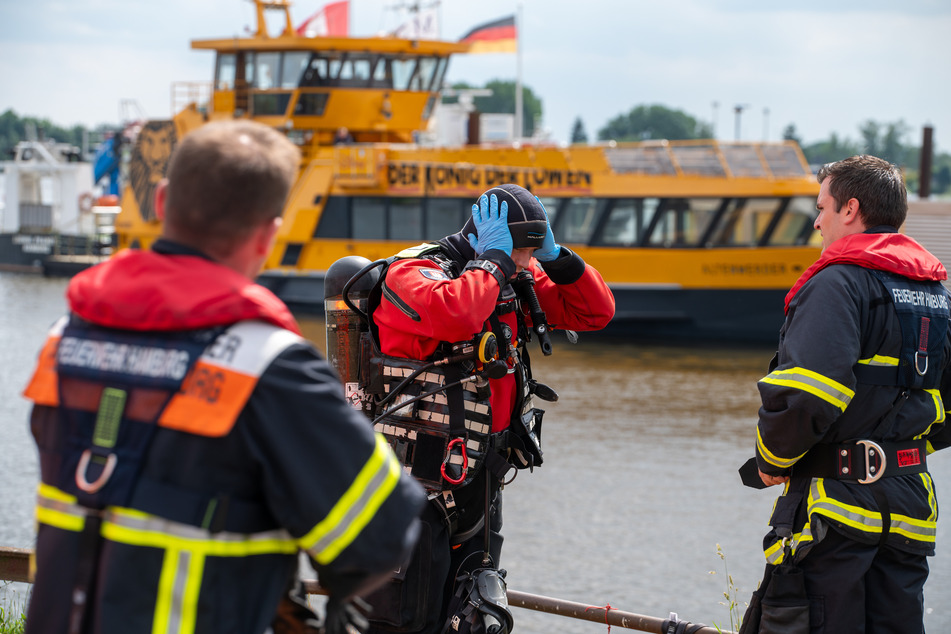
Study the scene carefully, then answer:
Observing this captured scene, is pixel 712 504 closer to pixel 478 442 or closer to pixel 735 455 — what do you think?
pixel 735 455

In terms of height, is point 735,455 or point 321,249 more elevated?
point 321,249

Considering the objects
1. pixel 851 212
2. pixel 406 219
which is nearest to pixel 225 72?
pixel 406 219

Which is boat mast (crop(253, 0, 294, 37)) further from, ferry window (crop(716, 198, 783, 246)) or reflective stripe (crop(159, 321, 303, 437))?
reflective stripe (crop(159, 321, 303, 437))

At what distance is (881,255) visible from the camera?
2.84 meters

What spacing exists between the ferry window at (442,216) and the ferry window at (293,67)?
16.6 feet

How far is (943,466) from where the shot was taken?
35.1ft

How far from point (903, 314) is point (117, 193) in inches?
1526

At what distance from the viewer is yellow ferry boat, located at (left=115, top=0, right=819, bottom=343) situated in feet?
55.3

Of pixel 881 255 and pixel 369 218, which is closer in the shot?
pixel 881 255

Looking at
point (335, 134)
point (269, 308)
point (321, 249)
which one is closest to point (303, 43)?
point (335, 134)

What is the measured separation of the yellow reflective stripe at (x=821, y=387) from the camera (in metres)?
2.71

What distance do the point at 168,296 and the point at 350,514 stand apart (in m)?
0.46

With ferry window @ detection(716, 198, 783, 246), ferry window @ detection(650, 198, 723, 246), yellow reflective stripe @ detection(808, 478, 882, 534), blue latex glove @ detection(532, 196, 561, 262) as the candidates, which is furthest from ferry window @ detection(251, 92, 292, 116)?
yellow reflective stripe @ detection(808, 478, 882, 534)

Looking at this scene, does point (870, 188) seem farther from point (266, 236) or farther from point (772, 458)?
point (266, 236)
